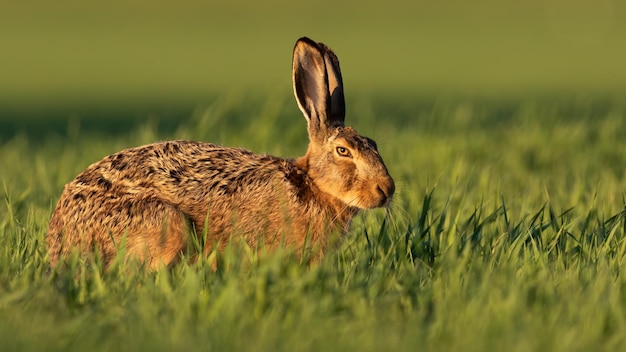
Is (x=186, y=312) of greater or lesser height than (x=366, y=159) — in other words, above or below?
below

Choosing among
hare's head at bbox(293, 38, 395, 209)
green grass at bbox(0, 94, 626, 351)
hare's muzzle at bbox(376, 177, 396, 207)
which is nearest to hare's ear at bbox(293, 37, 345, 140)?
hare's head at bbox(293, 38, 395, 209)

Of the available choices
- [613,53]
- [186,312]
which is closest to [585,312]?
[186,312]

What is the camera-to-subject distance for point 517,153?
985 centimetres

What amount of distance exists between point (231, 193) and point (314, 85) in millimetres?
744

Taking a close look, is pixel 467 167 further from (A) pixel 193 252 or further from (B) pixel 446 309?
(B) pixel 446 309

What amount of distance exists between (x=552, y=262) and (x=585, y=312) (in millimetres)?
1135

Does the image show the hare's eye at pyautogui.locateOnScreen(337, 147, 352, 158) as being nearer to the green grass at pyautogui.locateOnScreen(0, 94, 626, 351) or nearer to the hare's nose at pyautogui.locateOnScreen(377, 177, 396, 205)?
the hare's nose at pyautogui.locateOnScreen(377, 177, 396, 205)

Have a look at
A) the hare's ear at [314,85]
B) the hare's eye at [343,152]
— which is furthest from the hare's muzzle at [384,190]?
the hare's ear at [314,85]

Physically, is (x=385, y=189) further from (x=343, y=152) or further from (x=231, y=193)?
(x=231, y=193)

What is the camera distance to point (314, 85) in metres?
6.43

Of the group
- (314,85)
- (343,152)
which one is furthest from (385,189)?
(314,85)

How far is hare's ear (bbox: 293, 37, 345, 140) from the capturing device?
6383mm

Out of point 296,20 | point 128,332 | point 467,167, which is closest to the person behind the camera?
point 128,332

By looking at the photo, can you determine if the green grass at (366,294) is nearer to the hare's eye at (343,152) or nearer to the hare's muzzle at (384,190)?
the hare's muzzle at (384,190)
